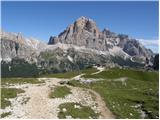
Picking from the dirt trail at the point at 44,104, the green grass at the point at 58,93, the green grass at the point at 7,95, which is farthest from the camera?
the green grass at the point at 58,93

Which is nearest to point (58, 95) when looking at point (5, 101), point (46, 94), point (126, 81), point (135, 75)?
point (46, 94)

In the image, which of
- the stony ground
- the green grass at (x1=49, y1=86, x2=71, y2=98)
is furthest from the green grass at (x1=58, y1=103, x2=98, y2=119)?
the green grass at (x1=49, y1=86, x2=71, y2=98)

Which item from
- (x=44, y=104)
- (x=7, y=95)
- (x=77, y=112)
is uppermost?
(x=7, y=95)

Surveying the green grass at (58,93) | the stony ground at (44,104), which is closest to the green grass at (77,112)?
the stony ground at (44,104)

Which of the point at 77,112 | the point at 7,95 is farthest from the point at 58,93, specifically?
the point at 77,112

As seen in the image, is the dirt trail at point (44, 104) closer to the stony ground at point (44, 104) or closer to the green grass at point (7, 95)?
the stony ground at point (44, 104)

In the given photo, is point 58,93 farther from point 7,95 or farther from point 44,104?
point 44,104

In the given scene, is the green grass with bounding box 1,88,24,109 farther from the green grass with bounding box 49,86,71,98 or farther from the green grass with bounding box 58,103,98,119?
the green grass with bounding box 58,103,98,119

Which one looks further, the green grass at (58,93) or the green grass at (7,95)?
the green grass at (58,93)

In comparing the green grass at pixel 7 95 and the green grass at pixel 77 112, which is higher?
the green grass at pixel 7 95

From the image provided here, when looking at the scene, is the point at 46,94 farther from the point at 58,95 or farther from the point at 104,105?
the point at 104,105
